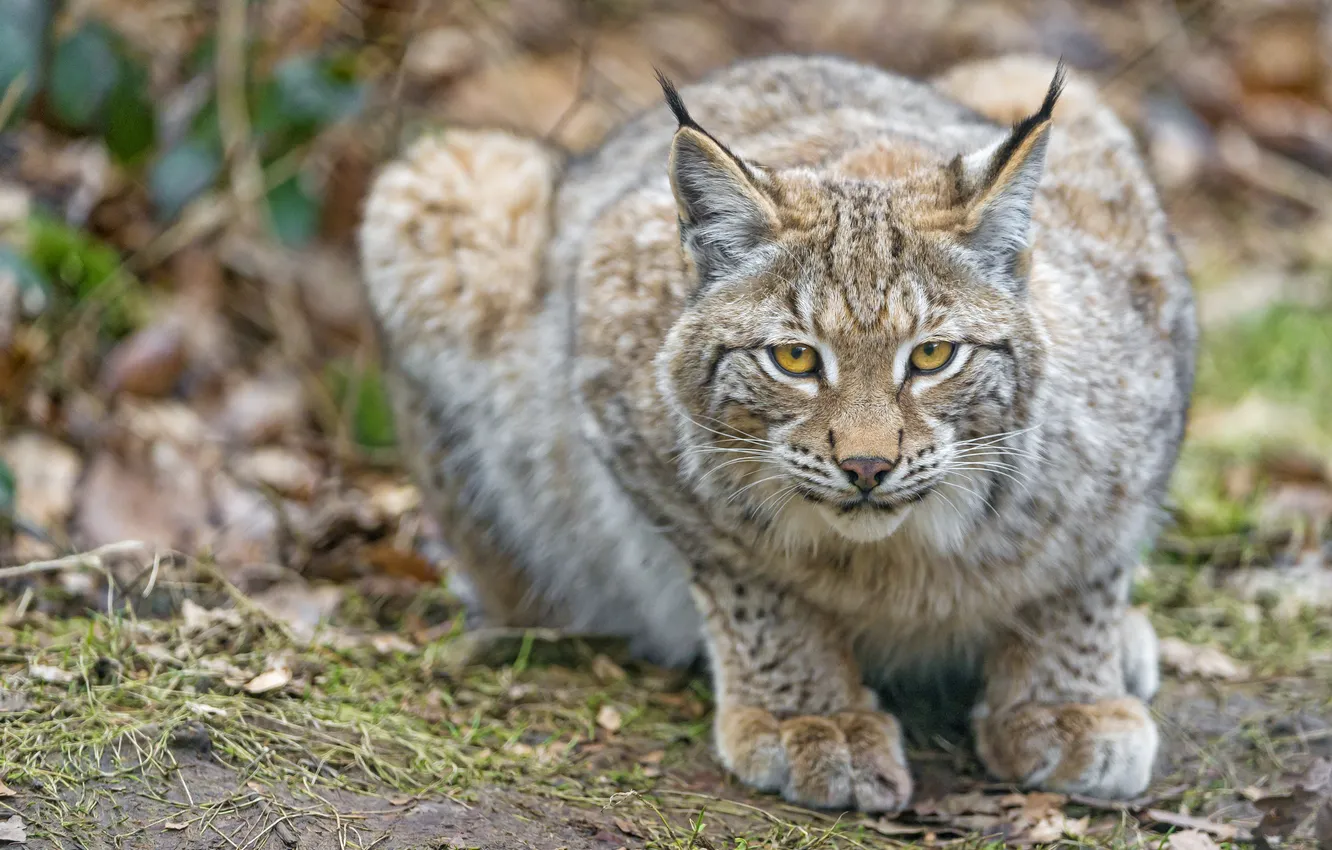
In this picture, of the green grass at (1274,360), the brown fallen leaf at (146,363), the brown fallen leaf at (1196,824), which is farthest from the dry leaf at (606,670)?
the green grass at (1274,360)

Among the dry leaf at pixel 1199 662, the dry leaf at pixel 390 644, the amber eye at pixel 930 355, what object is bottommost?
the dry leaf at pixel 390 644

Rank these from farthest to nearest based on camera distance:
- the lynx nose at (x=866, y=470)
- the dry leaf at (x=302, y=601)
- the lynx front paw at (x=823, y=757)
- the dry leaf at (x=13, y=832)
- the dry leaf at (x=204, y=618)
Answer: the dry leaf at (x=302, y=601) < the dry leaf at (x=204, y=618) < the lynx front paw at (x=823, y=757) < the lynx nose at (x=866, y=470) < the dry leaf at (x=13, y=832)

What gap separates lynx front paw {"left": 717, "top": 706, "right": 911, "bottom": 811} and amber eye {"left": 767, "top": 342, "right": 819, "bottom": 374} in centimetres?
104

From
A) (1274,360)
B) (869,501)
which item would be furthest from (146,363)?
(1274,360)

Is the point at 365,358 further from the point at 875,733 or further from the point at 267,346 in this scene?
the point at 875,733

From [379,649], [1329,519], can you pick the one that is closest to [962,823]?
[379,649]

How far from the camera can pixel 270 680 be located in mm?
3729

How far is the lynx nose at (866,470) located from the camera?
3.10m

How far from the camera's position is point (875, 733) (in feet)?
12.4

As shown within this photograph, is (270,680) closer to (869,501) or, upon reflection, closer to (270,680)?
(270,680)

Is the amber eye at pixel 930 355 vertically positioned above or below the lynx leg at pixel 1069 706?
→ above

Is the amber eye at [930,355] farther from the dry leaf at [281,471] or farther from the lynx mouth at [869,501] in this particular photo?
the dry leaf at [281,471]

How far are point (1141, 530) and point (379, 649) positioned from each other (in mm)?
2183

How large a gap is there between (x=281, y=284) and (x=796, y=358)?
4.09 m
